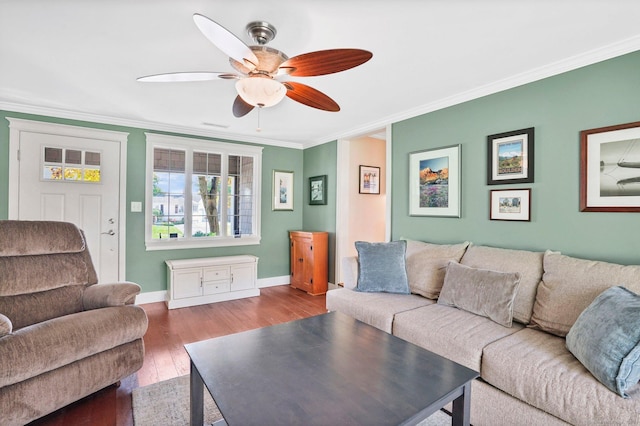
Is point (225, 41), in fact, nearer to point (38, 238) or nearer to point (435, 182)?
point (38, 238)

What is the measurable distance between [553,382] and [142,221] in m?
4.27

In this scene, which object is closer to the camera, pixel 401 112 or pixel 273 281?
pixel 401 112

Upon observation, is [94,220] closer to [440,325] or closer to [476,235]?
[440,325]

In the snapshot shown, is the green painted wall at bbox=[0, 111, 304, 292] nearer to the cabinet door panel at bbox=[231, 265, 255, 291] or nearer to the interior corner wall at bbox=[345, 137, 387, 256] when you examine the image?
the cabinet door panel at bbox=[231, 265, 255, 291]

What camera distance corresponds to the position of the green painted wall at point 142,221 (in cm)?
339

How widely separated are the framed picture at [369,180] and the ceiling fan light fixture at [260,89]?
9.53ft

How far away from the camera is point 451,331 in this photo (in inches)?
75.1

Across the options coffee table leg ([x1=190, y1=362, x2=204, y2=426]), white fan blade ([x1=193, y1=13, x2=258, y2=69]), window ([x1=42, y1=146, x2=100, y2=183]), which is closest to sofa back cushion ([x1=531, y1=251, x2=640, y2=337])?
coffee table leg ([x1=190, y1=362, x2=204, y2=426])

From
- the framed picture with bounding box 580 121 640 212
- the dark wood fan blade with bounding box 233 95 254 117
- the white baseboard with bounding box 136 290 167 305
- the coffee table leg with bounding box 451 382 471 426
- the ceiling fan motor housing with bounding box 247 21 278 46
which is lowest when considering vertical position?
the white baseboard with bounding box 136 290 167 305

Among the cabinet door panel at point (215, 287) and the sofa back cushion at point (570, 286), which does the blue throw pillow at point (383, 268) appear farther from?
the cabinet door panel at point (215, 287)

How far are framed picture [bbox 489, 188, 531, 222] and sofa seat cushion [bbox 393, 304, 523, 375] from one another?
92 centimetres

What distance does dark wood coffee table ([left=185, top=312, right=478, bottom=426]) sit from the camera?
42.5 inches

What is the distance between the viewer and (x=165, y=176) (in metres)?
4.10

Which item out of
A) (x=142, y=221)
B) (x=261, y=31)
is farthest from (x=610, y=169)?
(x=142, y=221)
